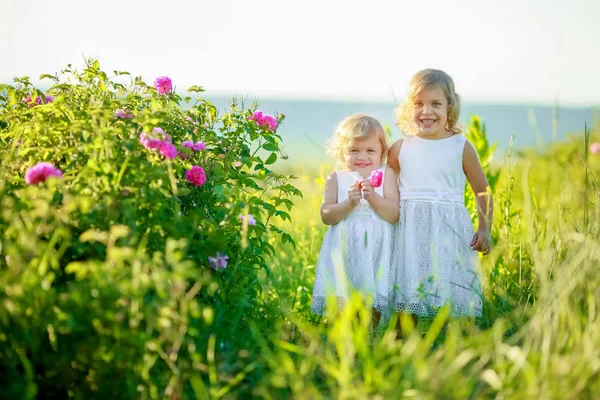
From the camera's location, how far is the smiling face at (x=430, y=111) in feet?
11.7

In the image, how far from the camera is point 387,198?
11.6 feet

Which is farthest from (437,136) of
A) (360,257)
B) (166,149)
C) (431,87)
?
(166,149)

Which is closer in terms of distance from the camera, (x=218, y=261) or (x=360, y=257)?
(x=218, y=261)

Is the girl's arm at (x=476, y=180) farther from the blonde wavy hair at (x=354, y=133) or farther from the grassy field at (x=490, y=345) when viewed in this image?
the blonde wavy hair at (x=354, y=133)

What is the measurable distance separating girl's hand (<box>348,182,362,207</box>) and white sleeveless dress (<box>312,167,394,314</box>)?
0.10 m

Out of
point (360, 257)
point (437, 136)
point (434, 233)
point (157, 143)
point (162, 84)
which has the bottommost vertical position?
point (360, 257)

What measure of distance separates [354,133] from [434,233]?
2.19 feet

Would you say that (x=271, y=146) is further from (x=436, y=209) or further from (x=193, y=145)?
(x=436, y=209)

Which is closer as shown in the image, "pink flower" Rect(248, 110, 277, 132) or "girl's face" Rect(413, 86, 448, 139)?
"pink flower" Rect(248, 110, 277, 132)

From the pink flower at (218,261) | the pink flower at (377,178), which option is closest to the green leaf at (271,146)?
the pink flower at (377,178)

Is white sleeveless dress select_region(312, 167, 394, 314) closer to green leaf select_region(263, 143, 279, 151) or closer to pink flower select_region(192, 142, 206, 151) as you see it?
green leaf select_region(263, 143, 279, 151)

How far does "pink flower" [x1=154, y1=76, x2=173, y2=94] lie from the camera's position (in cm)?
336

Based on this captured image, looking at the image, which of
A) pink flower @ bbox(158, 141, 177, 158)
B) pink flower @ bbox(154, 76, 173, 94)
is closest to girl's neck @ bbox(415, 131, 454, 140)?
pink flower @ bbox(154, 76, 173, 94)

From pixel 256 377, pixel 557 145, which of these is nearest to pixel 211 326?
pixel 256 377
